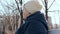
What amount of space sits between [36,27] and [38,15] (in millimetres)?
227

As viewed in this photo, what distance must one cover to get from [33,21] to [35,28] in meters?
0.11

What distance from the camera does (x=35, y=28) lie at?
8.89 feet

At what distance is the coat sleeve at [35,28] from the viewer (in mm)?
2701

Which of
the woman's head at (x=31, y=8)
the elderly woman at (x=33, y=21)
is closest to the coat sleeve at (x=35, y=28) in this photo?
the elderly woman at (x=33, y=21)

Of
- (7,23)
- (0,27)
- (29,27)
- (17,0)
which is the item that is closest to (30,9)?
(29,27)

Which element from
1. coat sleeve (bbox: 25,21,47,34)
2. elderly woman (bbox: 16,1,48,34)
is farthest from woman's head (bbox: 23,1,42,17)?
coat sleeve (bbox: 25,21,47,34)

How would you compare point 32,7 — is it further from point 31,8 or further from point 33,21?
point 33,21

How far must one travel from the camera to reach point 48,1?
14500 millimetres

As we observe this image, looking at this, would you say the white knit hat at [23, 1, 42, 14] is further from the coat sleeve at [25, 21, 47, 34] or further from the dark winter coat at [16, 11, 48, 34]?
the coat sleeve at [25, 21, 47, 34]

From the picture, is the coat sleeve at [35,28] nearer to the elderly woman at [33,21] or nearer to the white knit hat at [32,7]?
the elderly woman at [33,21]

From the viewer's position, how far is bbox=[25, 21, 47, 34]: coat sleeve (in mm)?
2701

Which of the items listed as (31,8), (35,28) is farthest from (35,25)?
(31,8)

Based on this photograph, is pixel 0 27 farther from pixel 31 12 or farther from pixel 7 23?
pixel 31 12

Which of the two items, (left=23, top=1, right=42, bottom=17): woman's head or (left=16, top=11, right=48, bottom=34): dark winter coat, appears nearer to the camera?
(left=16, top=11, right=48, bottom=34): dark winter coat
